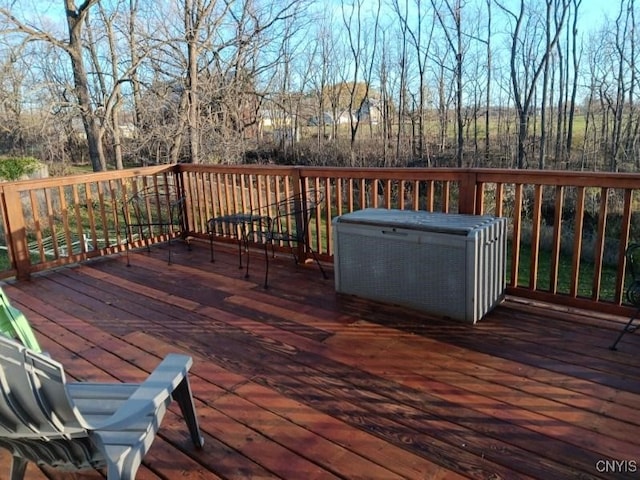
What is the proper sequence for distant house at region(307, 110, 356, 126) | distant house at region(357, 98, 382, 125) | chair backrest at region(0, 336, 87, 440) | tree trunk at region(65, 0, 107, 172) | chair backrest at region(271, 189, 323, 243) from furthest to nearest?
1. distant house at region(307, 110, 356, 126)
2. distant house at region(357, 98, 382, 125)
3. tree trunk at region(65, 0, 107, 172)
4. chair backrest at region(271, 189, 323, 243)
5. chair backrest at region(0, 336, 87, 440)

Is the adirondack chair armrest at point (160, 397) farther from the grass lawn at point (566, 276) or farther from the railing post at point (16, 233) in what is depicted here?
the grass lawn at point (566, 276)

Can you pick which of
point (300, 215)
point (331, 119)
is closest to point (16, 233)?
point (300, 215)

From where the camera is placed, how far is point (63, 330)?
322cm

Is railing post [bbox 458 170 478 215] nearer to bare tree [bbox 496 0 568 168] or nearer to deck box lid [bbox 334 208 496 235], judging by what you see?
deck box lid [bbox 334 208 496 235]

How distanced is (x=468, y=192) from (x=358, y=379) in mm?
1661

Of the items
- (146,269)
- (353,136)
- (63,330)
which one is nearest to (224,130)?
(353,136)

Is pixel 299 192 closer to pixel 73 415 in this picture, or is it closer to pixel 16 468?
pixel 16 468

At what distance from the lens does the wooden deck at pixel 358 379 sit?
1850 millimetres

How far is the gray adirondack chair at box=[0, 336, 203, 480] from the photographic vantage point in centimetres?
120

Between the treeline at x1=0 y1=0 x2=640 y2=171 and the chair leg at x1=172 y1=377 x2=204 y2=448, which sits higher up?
the treeline at x1=0 y1=0 x2=640 y2=171

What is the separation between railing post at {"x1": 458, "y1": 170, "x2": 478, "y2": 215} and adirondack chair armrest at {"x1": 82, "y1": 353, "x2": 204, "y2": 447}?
7.75 feet

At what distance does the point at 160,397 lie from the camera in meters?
1.53

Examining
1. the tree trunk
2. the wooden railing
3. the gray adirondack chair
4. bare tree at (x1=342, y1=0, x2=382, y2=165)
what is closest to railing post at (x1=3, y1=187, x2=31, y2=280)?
the wooden railing

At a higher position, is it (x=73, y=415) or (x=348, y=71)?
(x=348, y=71)
